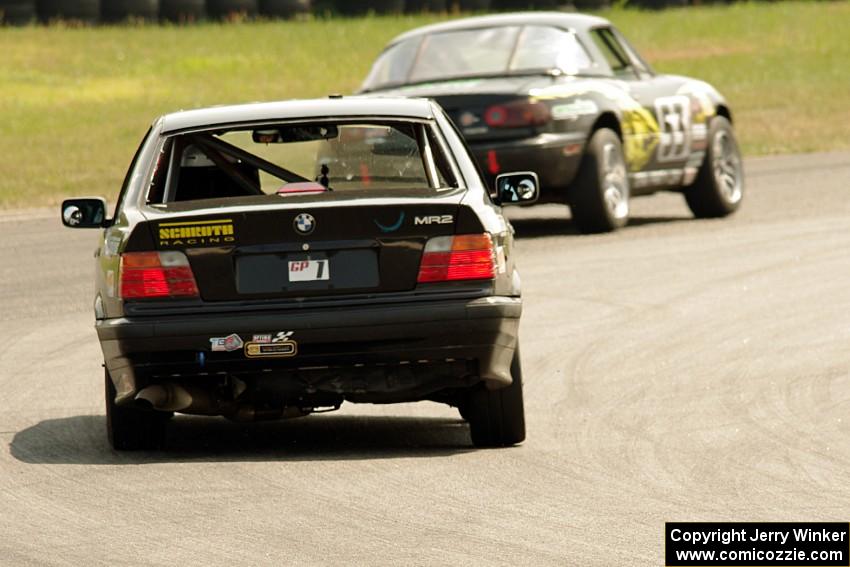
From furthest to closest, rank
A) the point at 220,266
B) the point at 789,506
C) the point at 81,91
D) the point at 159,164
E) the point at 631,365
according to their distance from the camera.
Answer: the point at 81,91
the point at 631,365
the point at 159,164
the point at 220,266
the point at 789,506

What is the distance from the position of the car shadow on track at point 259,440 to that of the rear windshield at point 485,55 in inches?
259

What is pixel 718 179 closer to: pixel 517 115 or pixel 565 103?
pixel 565 103

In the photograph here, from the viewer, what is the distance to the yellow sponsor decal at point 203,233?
728 centimetres

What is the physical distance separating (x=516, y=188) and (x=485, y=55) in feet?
21.8

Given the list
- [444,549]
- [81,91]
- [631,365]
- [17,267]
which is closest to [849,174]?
[17,267]

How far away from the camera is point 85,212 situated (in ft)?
27.1

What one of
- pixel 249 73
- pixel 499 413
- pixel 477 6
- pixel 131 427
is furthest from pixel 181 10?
pixel 499 413

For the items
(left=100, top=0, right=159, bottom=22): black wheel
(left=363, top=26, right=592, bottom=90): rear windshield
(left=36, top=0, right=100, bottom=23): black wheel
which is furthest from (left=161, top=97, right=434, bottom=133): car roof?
(left=100, top=0, right=159, bottom=22): black wheel

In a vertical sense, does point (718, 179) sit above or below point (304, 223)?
below

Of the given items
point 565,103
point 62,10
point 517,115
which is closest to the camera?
point 517,115

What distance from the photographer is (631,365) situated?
9.80 meters

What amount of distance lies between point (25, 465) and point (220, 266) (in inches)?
40.0

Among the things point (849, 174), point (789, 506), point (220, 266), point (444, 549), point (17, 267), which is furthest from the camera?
point (849, 174)

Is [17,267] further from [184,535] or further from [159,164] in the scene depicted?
[184,535]
